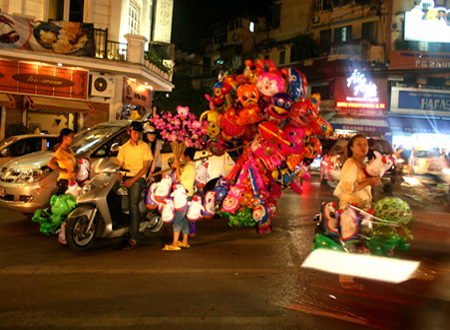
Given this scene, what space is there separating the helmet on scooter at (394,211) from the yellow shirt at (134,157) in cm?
342

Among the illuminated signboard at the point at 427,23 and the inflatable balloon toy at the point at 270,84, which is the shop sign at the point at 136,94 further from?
the illuminated signboard at the point at 427,23

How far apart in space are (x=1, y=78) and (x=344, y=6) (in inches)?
1118

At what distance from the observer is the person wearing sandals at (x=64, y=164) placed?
24.0 feet

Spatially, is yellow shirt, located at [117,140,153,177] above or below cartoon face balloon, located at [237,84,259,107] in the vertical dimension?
below

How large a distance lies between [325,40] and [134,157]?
34.7 meters

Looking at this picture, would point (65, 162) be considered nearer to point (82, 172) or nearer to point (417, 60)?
point (82, 172)

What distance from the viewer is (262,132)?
7.05 meters

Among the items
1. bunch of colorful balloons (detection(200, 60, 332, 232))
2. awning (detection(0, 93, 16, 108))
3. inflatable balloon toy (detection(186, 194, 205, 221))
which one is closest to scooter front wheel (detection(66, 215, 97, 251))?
inflatable balloon toy (detection(186, 194, 205, 221))

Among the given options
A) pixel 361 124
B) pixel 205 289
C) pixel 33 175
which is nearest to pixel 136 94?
pixel 33 175

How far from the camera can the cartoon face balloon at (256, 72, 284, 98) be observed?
678 cm

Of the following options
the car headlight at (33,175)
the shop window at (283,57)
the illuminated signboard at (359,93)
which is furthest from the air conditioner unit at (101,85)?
the shop window at (283,57)

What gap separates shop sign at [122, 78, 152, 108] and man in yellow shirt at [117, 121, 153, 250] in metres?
12.5

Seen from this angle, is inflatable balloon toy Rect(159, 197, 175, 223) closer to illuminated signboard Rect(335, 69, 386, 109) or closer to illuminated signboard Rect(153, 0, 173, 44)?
illuminated signboard Rect(153, 0, 173, 44)

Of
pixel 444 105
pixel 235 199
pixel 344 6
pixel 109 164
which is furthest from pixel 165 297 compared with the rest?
pixel 344 6
